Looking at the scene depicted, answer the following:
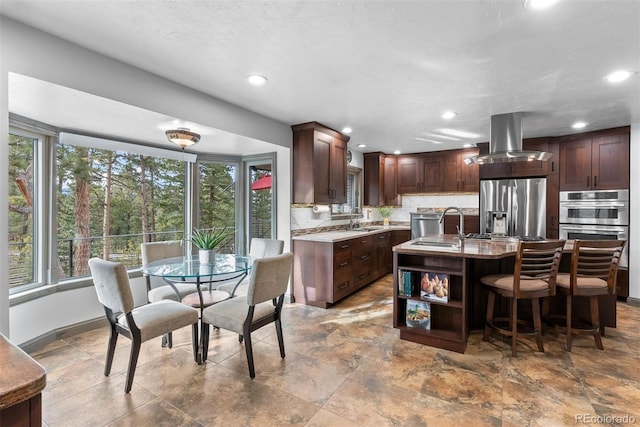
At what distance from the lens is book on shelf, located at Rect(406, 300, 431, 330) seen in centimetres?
290

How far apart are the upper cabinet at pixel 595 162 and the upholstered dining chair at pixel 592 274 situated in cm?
217

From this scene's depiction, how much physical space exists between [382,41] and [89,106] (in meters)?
2.30

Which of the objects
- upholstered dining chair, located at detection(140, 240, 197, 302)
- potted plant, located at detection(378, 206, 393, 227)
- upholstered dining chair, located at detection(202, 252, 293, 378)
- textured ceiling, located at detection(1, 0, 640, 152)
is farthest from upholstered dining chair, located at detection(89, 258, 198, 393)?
potted plant, located at detection(378, 206, 393, 227)

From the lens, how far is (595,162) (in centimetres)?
439

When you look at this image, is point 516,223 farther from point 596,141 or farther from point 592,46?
point 592,46

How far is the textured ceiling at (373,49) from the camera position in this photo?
5.63ft

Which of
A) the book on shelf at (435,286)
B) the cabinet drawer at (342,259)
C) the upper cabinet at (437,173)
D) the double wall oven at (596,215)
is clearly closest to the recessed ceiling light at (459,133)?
the upper cabinet at (437,173)

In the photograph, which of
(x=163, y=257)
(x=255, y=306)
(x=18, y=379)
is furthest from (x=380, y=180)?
(x=18, y=379)

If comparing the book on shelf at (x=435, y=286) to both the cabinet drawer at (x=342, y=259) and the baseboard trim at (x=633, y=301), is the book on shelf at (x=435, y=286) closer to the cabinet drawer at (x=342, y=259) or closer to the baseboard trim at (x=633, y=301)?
the cabinet drawer at (x=342, y=259)

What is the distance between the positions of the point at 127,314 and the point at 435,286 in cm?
247

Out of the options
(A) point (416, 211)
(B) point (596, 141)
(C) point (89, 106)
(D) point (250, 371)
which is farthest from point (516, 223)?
(C) point (89, 106)

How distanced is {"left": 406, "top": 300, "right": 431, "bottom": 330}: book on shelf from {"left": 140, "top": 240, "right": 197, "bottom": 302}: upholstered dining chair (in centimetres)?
216

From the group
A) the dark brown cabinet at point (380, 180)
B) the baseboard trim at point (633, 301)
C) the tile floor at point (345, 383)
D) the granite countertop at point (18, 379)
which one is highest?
the dark brown cabinet at point (380, 180)

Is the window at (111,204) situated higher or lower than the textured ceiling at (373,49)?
lower
